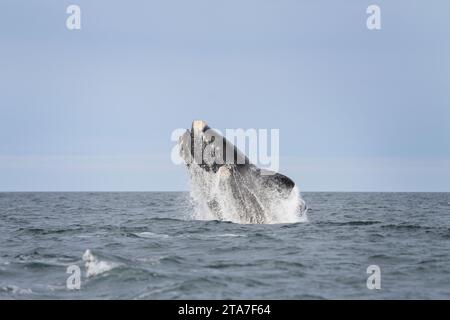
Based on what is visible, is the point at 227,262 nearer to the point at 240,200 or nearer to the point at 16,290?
the point at 16,290

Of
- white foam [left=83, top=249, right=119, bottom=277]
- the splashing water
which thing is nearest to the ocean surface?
white foam [left=83, top=249, right=119, bottom=277]

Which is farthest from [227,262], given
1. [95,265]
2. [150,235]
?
[150,235]

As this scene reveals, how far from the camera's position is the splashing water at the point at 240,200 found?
21.2 meters

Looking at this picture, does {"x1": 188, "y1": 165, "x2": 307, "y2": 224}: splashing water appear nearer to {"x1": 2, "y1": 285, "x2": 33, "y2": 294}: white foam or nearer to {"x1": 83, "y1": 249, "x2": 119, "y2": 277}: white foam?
{"x1": 83, "y1": 249, "x2": 119, "y2": 277}: white foam

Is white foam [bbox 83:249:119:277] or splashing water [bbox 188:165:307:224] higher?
splashing water [bbox 188:165:307:224]

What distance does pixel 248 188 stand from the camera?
21234 mm

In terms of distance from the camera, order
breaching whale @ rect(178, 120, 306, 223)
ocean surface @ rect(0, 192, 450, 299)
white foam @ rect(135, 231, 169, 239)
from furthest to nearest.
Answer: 1. white foam @ rect(135, 231, 169, 239)
2. breaching whale @ rect(178, 120, 306, 223)
3. ocean surface @ rect(0, 192, 450, 299)

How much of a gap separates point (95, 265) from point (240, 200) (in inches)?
288

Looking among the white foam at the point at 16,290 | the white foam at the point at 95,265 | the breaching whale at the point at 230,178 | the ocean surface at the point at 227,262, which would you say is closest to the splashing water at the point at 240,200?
the breaching whale at the point at 230,178

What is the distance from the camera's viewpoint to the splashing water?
69.7ft
